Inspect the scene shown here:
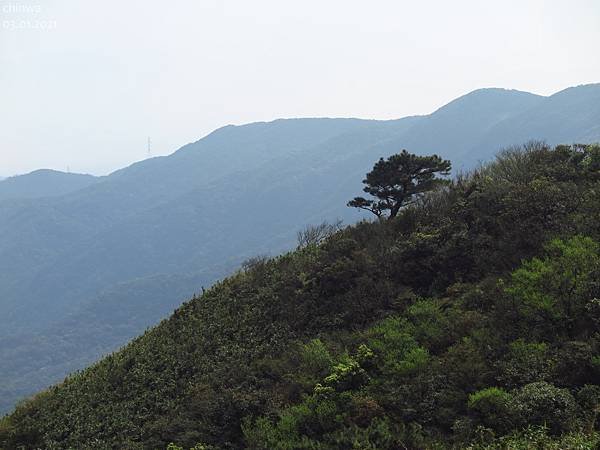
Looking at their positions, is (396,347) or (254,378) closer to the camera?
(396,347)

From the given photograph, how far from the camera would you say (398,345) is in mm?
17188

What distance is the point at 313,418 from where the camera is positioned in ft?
49.8

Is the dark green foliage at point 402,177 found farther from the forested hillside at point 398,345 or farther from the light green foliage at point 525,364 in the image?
the light green foliage at point 525,364

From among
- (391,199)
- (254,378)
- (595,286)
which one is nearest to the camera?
(595,286)

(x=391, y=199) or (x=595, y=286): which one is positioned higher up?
(x=391, y=199)

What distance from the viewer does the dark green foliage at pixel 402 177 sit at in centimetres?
2914

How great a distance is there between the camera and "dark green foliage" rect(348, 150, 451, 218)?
29141 millimetres

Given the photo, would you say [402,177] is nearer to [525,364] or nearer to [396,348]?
[396,348]

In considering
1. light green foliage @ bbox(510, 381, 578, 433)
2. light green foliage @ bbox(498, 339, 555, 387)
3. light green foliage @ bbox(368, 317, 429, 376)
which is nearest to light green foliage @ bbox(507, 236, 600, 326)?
light green foliage @ bbox(498, 339, 555, 387)

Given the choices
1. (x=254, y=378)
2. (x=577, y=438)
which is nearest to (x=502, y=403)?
(x=577, y=438)

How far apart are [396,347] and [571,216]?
878 centimetres

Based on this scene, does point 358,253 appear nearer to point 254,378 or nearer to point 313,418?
point 254,378

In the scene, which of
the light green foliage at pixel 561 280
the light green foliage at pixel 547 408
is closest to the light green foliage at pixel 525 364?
the light green foliage at pixel 547 408

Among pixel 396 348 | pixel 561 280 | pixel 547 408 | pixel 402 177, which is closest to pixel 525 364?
pixel 547 408
